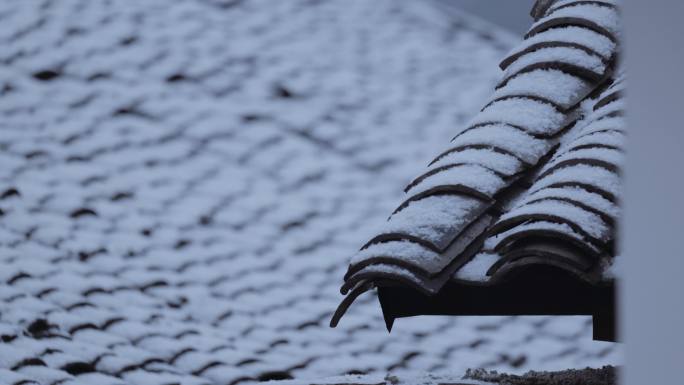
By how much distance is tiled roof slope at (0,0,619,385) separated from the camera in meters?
5.92

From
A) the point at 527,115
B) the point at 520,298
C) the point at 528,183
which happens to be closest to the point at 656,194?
the point at 520,298

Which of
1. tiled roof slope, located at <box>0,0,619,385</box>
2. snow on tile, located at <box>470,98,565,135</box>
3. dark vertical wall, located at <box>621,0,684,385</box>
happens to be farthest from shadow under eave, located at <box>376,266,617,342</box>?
tiled roof slope, located at <box>0,0,619,385</box>

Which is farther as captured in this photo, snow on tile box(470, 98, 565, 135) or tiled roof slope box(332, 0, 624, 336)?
snow on tile box(470, 98, 565, 135)

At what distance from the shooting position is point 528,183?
9.61 ft

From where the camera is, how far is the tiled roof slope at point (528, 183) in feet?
8.16

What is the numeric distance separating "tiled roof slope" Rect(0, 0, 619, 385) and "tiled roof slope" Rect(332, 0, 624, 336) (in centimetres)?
261

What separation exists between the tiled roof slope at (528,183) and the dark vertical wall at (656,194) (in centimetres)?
93

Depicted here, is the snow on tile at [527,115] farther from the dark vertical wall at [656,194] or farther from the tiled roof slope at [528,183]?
the dark vertical wall at [656,194]

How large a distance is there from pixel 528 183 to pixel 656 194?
145 centimetres

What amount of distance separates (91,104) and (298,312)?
2417 millimetres

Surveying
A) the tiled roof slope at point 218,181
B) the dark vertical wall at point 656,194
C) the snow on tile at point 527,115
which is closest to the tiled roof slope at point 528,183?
the snow on tile at point 527,115

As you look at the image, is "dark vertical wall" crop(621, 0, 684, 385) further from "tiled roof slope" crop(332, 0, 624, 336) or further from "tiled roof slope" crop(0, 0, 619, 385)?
"tiled roof slope" crop(0, 0, 619, 385)

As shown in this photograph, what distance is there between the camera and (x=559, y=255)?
242 centimetres

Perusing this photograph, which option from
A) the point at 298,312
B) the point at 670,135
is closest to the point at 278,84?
the point at 298,312
